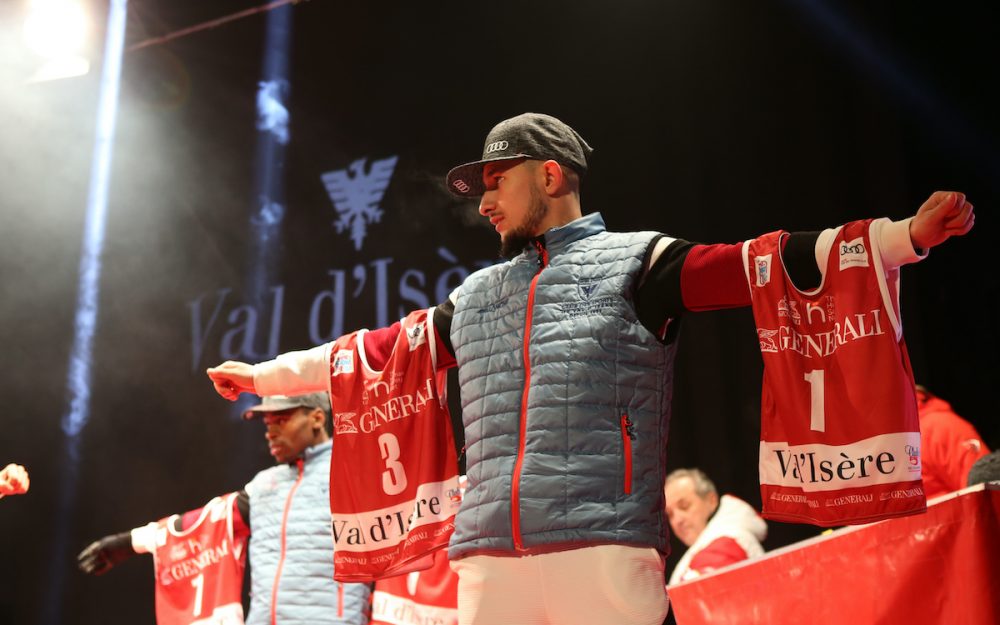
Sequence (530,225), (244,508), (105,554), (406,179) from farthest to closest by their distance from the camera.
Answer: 1. (406,179)
2. (244,508)
3. (105,554)
4. (530,225)

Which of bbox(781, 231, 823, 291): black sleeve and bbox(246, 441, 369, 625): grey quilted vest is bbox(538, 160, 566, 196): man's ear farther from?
bbox(246, 441, 369, 625): grey quilted vest

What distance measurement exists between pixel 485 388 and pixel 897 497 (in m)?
0.80

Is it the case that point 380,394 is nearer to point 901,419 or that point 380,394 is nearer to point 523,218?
point 523,218

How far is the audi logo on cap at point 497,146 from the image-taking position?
218 cm

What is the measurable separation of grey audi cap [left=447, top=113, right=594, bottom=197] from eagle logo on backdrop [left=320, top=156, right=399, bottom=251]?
2.96 meters

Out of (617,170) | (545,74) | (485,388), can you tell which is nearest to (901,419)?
(485,388)

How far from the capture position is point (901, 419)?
179 cm

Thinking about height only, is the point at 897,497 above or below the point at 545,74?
below

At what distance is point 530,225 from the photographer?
217 cm

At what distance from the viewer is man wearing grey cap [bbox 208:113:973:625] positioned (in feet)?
5.91

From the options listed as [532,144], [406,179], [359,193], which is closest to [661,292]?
[532,144]

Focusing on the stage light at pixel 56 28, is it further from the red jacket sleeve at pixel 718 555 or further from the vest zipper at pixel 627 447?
the vest zipper at pixel 627 447

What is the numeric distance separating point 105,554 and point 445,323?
2201 millimetres

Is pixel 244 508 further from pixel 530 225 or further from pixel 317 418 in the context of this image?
pixel 530 225
